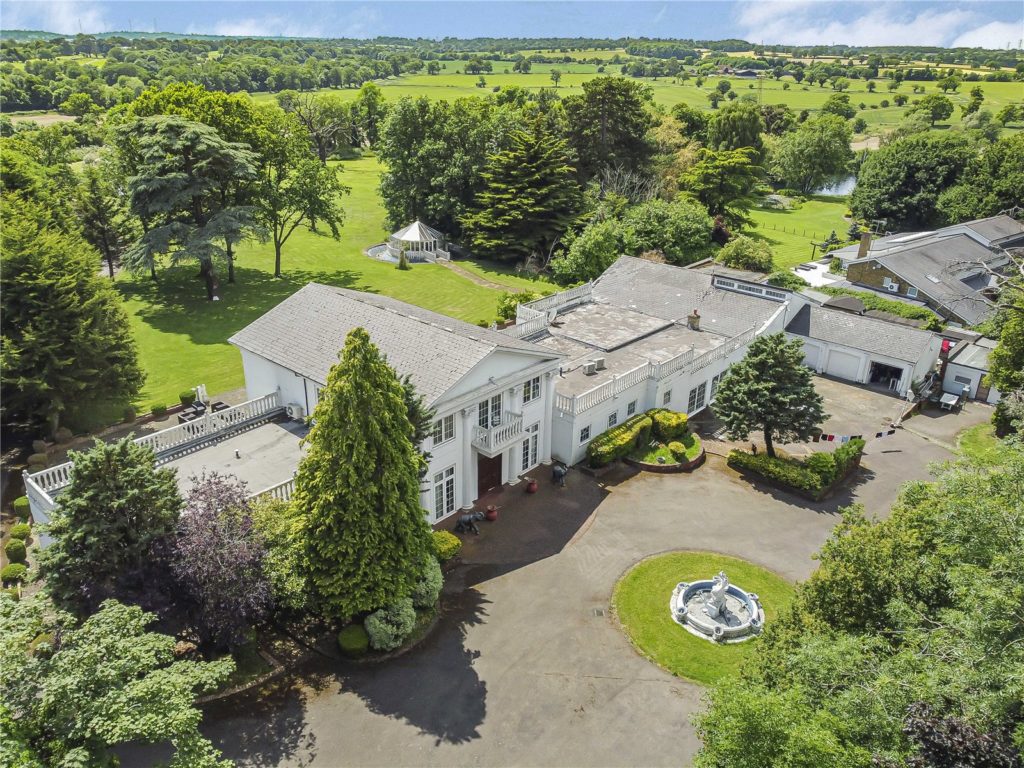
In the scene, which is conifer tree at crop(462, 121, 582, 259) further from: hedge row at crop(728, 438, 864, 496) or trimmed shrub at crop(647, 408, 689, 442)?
hedge row at crop(728, 438, 864, 496)

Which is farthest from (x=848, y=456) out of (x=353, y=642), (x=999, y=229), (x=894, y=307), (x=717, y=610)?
(x=999, y=229)

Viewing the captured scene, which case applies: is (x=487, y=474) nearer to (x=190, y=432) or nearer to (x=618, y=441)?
(x=618, y=441)

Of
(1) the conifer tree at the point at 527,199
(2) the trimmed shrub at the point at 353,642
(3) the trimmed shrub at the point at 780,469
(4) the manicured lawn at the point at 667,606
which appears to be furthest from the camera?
(1) the conifer tree at the point at 527,199

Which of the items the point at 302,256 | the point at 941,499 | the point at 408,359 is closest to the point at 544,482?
the point at 408,359

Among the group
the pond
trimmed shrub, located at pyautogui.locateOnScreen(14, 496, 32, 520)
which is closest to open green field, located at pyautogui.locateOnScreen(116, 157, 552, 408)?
trimmed shrub, located at pyautogui.locateOnScreen(14, 496, 32, 520)

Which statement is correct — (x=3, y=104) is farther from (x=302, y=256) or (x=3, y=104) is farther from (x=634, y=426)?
(x=634, y=426)

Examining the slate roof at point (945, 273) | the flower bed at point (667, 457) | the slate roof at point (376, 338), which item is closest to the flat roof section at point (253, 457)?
the slate roof at point (376, 338)

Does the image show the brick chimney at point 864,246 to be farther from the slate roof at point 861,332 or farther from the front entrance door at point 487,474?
the front entrance door at point 487,474
